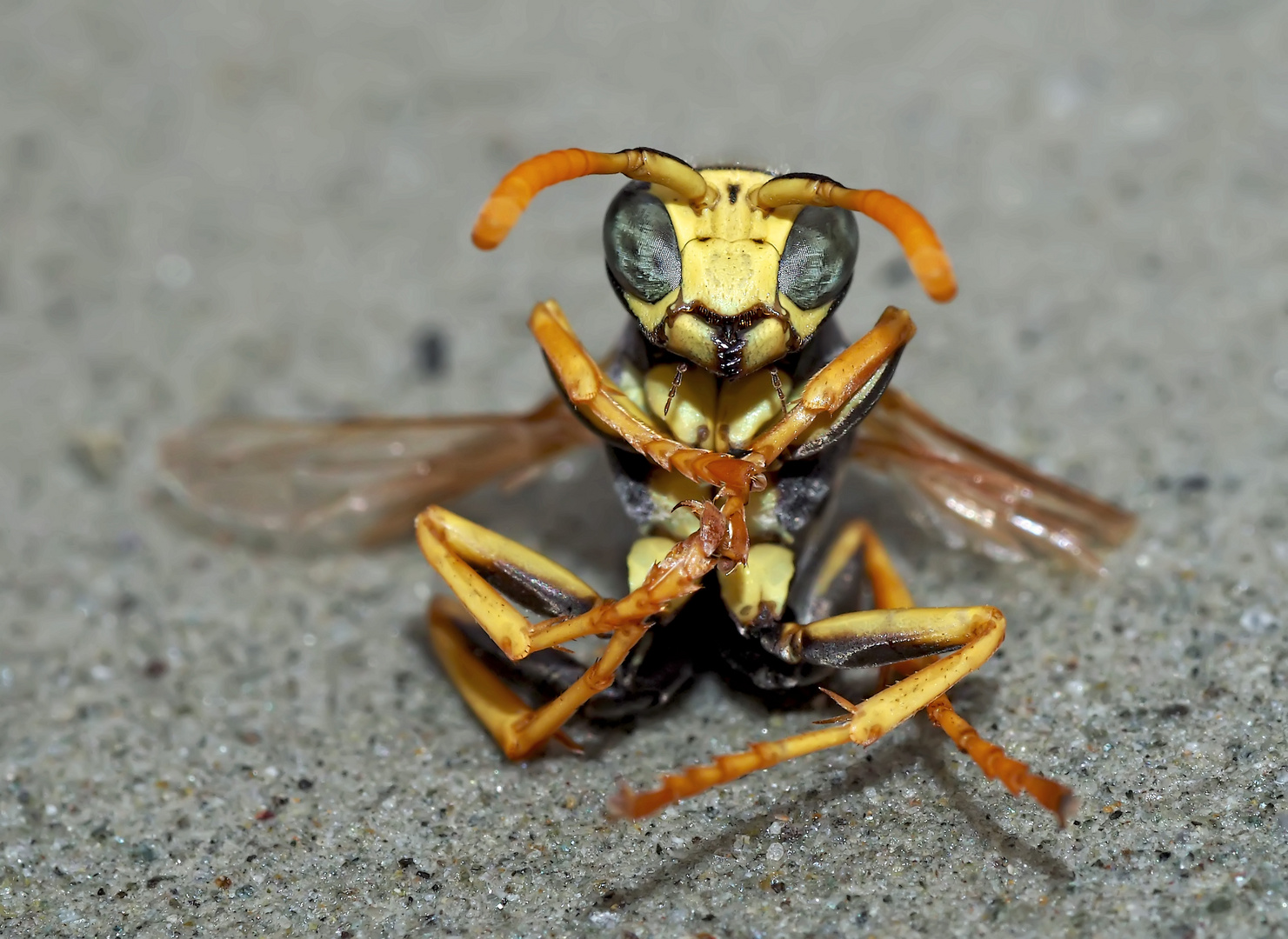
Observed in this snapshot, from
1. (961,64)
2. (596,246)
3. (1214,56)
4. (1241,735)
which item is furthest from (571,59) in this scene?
(1241,735)

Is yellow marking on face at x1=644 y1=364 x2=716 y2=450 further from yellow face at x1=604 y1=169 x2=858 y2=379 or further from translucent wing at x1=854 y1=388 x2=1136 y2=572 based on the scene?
translucent wing at x1=854 y1=388 x2=1136 y2=572

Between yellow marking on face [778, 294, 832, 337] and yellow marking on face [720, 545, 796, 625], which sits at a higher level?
yellow marking on face [778, 294, 832, 337]

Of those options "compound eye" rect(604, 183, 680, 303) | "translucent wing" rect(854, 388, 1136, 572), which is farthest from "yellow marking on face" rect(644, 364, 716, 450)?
"translucent wing" rect(854, 388, 1136, 572)

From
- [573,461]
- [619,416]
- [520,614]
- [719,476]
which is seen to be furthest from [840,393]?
[573,461]

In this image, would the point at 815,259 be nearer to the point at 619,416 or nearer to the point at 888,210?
the point at 888,210

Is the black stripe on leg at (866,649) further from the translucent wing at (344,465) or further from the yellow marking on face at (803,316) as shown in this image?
the translucent wing at (344,465)

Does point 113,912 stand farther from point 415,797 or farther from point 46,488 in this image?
point 46,488

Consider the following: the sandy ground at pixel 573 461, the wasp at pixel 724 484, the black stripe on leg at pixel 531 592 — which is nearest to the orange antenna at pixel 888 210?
the wasp at pixel 724 484
